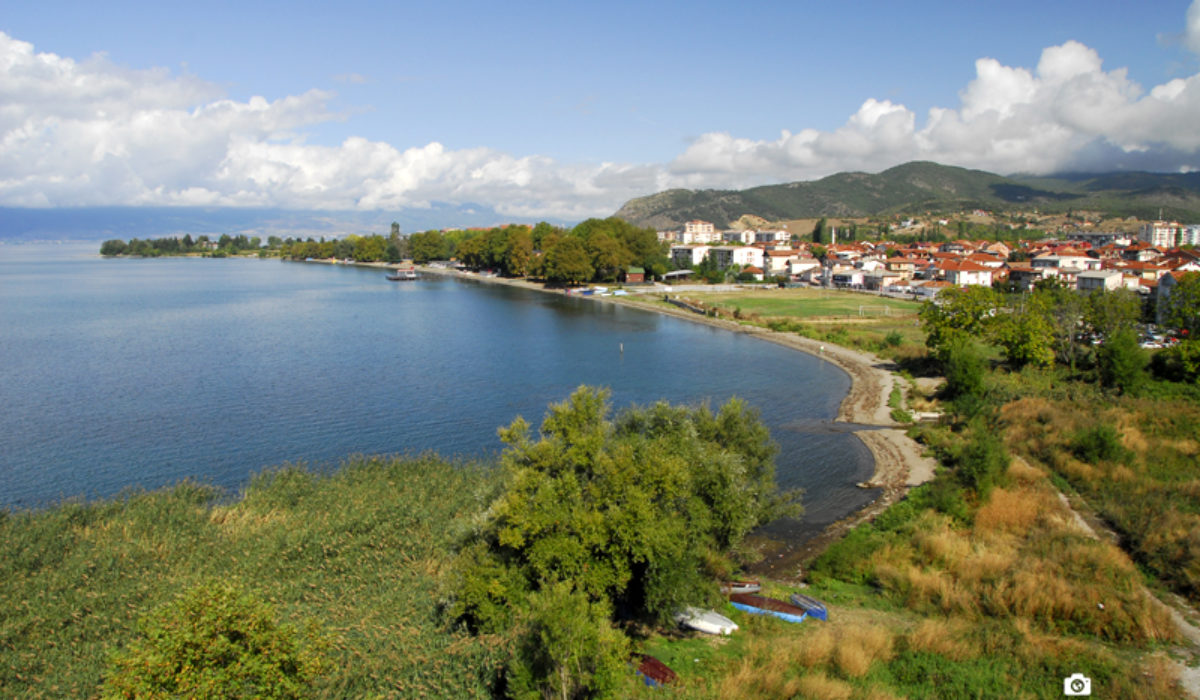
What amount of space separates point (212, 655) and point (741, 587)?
9149 mm

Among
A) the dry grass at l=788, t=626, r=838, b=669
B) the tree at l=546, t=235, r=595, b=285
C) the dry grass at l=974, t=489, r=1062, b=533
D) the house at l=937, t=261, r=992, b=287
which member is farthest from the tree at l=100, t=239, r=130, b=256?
the dry grass at l=788, t=626, r=838, b=669

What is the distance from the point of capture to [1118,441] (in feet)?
61.6

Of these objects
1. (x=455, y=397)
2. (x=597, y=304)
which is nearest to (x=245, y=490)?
(x=455, y=397)

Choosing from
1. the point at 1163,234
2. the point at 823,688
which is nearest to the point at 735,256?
the point at 1163,234

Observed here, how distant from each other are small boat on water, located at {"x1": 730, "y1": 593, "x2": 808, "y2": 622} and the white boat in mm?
673

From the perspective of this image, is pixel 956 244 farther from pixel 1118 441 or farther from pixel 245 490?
pixel 245 490

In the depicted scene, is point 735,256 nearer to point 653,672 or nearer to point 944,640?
point 944,640

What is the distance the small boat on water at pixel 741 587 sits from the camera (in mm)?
12659

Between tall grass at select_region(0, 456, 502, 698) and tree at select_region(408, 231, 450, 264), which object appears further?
tree at select_region(408, 231, 450, 264)

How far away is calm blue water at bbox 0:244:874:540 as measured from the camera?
21.1m

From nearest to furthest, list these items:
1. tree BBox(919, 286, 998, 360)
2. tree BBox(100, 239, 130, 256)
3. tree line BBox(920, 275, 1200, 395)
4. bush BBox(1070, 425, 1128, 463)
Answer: bush BBox(1070, 425, 1128, 463) → tree line BBox(920, 275, 1200, 395) → tree BBox(919, 286, 998, 360) → tree BBox(100, 239, 130, 256)

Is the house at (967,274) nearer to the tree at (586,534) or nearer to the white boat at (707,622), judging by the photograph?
the white boat at (707,622)

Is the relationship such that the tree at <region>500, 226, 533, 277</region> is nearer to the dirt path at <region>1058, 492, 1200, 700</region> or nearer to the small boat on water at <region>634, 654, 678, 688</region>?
the dirt path at <region>1058, 492, 1200, 700</region>

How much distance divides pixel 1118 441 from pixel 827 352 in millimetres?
21259
